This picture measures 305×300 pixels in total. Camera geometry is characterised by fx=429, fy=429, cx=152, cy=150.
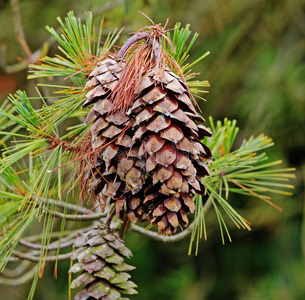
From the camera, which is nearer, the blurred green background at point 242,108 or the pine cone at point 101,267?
the pine cone at point 101,267

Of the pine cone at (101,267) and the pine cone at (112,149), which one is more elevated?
the pine cone at (112,149)

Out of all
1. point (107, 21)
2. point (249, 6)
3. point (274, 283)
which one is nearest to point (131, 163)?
point (107, 21)

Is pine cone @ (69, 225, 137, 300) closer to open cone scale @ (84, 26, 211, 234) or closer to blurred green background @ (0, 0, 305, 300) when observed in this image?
open cone scale @ (84, 26, 211, 234)

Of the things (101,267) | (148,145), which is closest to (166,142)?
(148,145)

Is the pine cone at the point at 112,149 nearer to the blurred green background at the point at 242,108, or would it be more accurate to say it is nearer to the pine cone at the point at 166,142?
the pine cone at the point at 166,142

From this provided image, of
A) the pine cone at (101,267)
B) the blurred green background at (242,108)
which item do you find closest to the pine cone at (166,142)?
the pine cone at (101,267)

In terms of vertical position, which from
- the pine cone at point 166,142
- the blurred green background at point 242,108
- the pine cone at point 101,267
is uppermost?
the blurred green background at point 242,108

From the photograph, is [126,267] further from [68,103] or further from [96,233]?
[68,103]

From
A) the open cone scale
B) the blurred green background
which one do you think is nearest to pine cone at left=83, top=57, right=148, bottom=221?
the open cone scale
